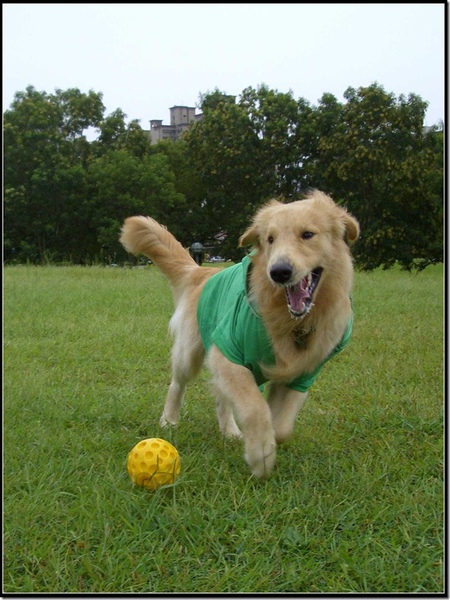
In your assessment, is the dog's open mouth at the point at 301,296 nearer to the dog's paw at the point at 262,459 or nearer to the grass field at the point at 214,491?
the dog's paw at the point at 262,459

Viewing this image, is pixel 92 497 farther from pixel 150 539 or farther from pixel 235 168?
pixel 235 168

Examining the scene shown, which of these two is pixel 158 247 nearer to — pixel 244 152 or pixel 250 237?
pixel 250 237

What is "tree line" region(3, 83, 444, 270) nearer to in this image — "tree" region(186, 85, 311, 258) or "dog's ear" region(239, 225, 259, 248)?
"tree" region(186, 85, 311, 258)

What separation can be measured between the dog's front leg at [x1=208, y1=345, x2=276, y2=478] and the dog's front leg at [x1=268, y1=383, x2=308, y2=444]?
23 centimetres

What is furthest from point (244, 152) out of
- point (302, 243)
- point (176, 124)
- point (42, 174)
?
point (302, 243)

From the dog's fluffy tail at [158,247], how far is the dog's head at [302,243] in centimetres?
109

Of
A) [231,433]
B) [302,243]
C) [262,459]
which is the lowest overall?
[231,433]

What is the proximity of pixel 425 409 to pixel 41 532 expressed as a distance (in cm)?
253

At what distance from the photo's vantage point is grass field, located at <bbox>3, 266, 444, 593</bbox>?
207 centimetres

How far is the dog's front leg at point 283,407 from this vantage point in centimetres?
304

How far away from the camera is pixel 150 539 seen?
87.8 inches

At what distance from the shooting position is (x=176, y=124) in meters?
21.7

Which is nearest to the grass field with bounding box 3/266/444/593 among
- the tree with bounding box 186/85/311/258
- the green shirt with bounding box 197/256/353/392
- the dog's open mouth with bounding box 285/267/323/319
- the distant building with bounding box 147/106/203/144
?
the green shirt with bounding box 197/256/353/392

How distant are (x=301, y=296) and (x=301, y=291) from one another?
26 mm
